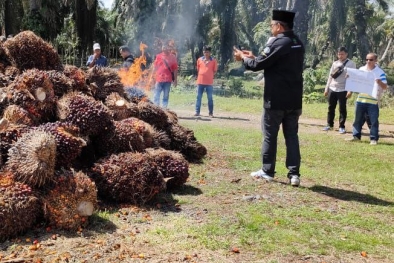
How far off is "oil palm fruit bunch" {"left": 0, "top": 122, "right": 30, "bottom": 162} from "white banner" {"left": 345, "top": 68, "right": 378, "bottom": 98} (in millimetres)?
7804

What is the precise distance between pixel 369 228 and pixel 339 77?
741 cm

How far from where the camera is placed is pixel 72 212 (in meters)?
4.08

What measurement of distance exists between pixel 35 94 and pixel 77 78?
87cm

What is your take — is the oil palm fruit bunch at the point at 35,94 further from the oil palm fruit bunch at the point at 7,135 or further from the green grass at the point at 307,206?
the green grass at the point at 307,206

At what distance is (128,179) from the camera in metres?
4.82

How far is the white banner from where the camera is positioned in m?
10.1

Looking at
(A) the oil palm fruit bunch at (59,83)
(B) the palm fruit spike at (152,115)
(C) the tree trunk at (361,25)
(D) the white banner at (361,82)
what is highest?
(C) the tree trunk at (361,25)

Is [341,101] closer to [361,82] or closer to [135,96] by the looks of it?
[361,82]

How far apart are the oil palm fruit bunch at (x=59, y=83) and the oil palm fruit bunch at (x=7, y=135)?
934 millimetres

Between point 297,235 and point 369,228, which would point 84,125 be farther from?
point 369,228

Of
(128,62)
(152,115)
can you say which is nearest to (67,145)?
(152,115)

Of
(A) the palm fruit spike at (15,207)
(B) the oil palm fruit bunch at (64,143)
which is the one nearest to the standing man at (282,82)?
(B) the oil palm fruit bunch at (64,143)

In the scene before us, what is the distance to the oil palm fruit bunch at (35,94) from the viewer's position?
16.1ft

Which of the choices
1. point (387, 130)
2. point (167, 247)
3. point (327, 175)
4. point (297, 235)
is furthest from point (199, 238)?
point (387, 130)
